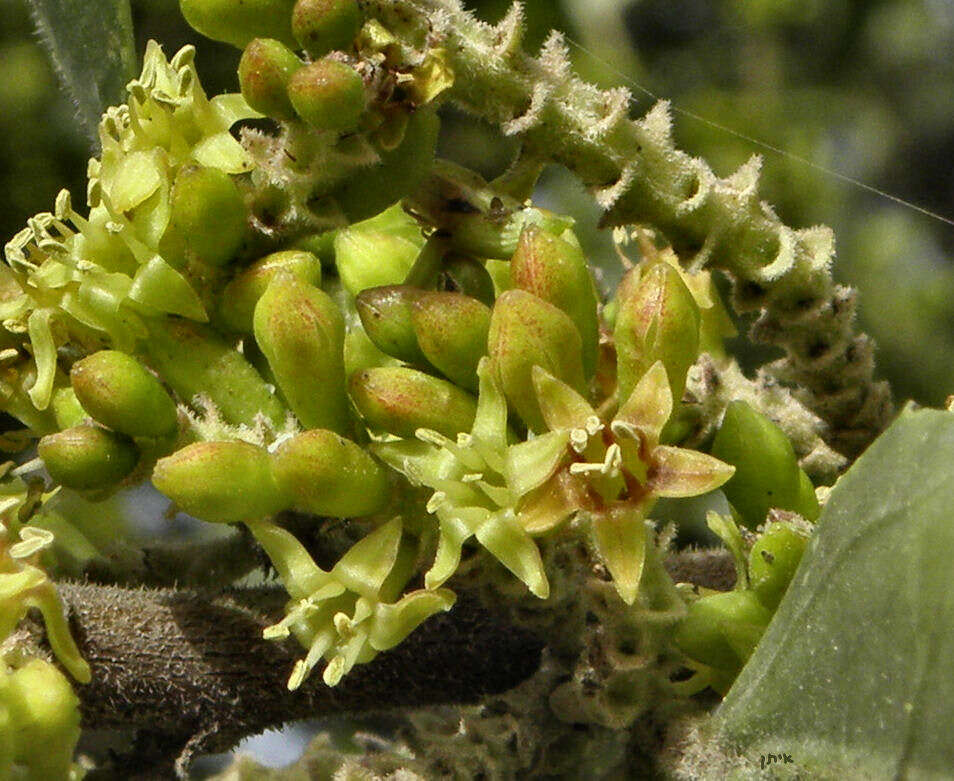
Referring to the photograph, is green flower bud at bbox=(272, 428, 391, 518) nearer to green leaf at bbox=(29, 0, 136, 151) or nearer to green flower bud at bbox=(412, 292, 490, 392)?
green flower bud at bbox=(412, 292, 490, 392)

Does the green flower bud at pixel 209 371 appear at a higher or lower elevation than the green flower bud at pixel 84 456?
higher

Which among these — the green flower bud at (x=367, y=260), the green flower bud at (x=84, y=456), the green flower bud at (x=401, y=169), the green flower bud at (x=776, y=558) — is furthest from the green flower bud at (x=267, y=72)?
the green flower bud at (x=776, y=558)

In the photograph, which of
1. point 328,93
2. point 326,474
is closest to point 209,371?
point 326,474

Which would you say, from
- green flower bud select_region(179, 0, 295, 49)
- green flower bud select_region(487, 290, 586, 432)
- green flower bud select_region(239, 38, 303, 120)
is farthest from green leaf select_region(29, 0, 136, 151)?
green flower bud select_region(487, 290, 586, 432)

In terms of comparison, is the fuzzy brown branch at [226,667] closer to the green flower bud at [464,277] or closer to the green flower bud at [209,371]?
the green flower bud at [209,371]

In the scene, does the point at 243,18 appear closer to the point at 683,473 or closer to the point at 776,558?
the point at 683,473

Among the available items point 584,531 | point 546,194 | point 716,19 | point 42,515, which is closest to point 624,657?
point 584,531
